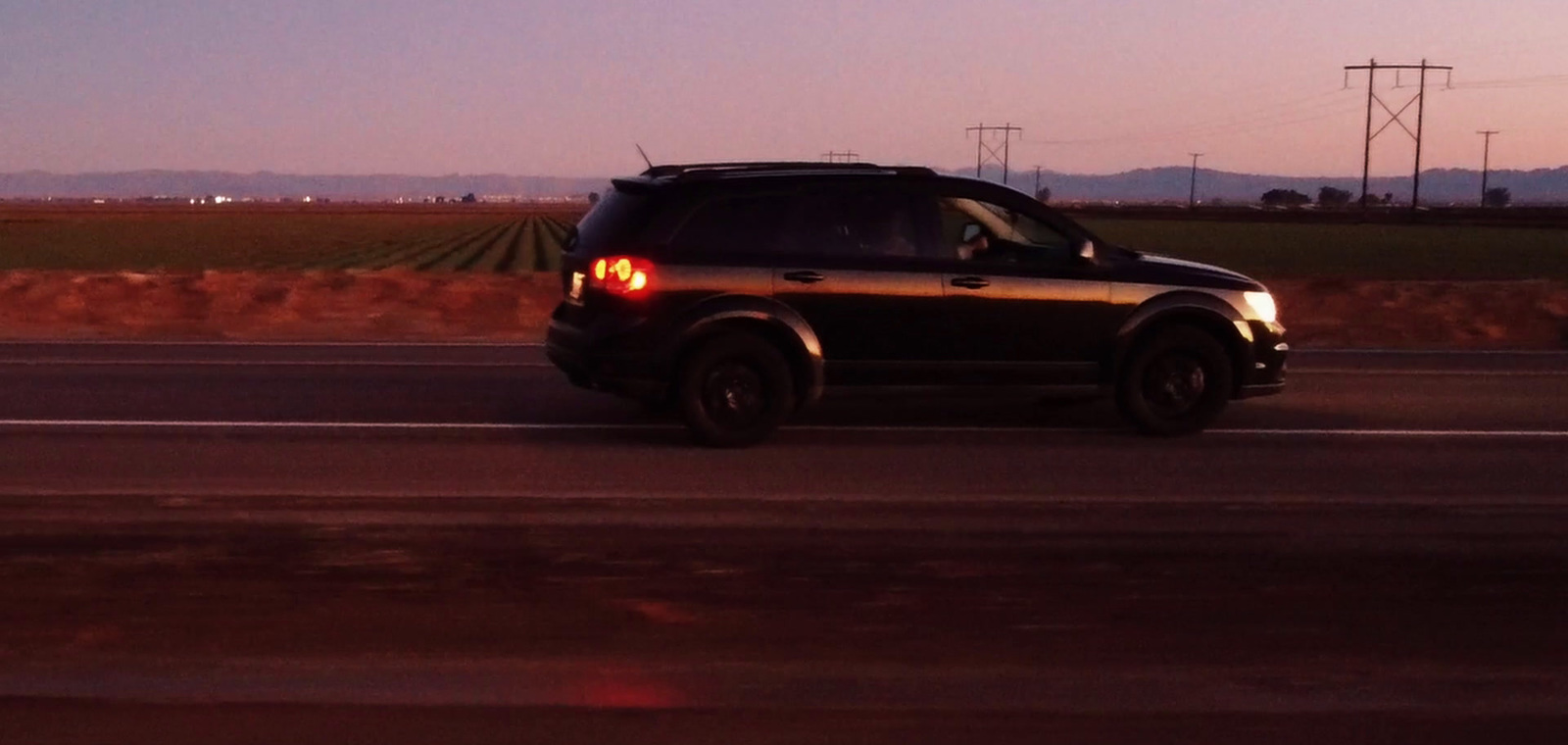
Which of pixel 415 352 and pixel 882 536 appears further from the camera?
pixel 415 352

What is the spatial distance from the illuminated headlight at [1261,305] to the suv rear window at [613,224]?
13.3 feet

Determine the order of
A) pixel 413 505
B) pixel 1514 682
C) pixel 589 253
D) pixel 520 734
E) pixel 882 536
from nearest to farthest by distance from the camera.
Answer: pixel 520 734
pixel 1514 682
pixel 882 536
pixel 413 505
pixel 589 253

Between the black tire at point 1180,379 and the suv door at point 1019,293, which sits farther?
the black tire at point 1180,379

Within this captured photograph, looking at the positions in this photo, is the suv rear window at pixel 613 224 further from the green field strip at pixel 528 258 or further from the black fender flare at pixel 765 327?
the green field strip at pixel 528 258

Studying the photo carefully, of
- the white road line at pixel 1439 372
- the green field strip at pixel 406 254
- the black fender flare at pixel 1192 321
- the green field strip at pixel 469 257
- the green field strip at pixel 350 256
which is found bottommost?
the green field strip at pixel 350 256

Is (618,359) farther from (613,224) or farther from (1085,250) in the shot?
(1085,250)

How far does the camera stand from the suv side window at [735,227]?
1109cm

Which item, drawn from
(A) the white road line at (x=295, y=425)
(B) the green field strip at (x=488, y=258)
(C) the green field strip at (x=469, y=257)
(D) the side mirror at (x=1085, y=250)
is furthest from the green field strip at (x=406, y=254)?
(D) the side mirror at (x=1085, y=250)

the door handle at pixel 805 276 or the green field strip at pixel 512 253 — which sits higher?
the door handle at pixel 805 276

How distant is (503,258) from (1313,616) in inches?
1700

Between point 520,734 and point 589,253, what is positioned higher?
point 589,253

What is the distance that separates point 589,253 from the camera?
441 inches

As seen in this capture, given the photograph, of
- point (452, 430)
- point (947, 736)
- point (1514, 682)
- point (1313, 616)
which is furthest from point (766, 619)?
point (452, 430)

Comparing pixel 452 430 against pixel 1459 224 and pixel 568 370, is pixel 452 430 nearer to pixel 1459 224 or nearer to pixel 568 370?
pixel 568 370
